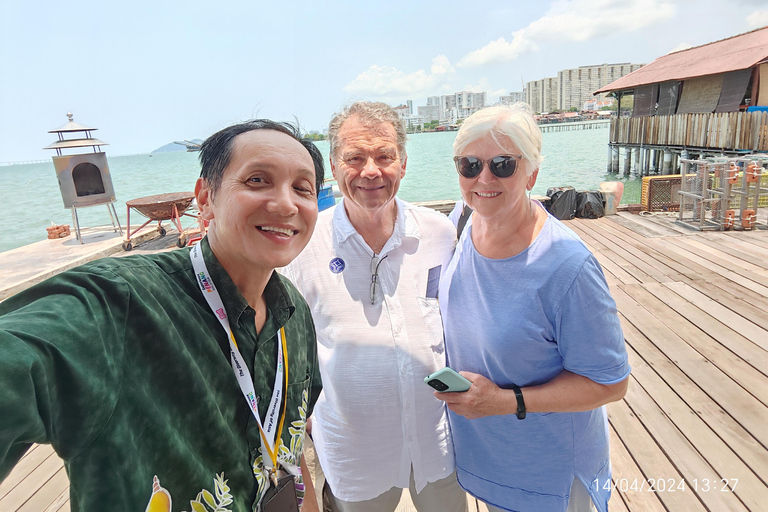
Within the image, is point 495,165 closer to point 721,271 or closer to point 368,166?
point 368,166

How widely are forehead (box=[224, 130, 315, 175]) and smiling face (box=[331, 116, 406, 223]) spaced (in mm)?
859

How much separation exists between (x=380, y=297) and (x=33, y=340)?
133 cm

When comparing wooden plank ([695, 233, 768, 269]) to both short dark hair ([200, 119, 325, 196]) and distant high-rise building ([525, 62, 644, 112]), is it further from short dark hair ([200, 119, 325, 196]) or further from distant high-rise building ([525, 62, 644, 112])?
distant high-rise building ([525, 62, 644, 112])

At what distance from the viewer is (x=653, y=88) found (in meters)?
24.1

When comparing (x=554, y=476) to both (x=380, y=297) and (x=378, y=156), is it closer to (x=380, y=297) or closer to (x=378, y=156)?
(x=380, y=297)

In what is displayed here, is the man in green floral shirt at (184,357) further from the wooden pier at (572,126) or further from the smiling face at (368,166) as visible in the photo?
the wooden pier at (572,126)

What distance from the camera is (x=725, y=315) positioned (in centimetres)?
444

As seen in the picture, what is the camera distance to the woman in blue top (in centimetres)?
145

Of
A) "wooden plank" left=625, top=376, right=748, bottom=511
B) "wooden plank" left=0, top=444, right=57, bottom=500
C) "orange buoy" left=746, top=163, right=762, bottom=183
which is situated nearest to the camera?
"wooden plank" left=625, top=376, right=748, bottom=511

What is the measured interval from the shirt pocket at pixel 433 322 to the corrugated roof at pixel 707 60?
21.5 meters

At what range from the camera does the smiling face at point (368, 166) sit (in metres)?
1.99

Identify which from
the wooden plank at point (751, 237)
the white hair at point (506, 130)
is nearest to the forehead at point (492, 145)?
the white hair at point (506, 130)

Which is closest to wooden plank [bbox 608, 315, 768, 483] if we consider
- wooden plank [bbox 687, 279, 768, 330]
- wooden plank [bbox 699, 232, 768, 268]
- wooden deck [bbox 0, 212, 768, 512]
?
wooden deck [bbox 0, 212, 768, 512]

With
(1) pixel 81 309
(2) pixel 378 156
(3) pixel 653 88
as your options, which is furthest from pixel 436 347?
(3) pixel 653 88
